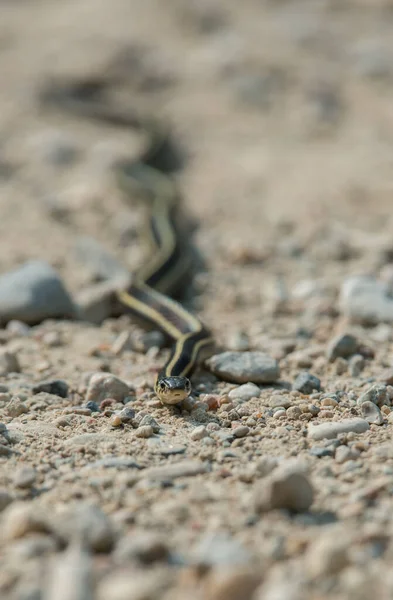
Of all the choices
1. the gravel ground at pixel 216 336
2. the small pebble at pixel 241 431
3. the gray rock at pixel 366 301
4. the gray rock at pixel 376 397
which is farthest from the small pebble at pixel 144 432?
the gray rock at pixel 366 301

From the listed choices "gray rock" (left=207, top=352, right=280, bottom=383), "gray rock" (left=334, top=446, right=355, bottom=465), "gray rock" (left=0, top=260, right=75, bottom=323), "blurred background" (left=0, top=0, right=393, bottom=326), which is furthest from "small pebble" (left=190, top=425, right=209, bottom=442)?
"blurred background" (left=0, top=0, right=393, bottom=326)

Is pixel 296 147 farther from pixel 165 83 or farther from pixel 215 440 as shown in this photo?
pixel 215 440

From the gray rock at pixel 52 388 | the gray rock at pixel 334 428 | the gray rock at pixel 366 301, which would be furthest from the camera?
the gray rock at pixel 366 301

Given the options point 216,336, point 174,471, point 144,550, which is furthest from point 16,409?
point 216,336

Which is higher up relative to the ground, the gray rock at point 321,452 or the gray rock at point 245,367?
the gray rock at point 321,452

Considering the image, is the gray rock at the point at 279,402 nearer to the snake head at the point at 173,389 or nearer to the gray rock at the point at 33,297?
the snake head at the point at 173,389

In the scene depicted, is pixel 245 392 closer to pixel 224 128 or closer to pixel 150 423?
pixel 150 423

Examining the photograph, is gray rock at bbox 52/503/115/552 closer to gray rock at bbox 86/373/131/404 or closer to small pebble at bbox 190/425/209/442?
small pebble at bbox 190/425/209/442
